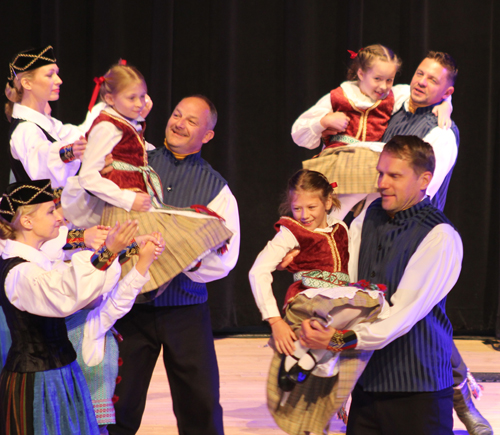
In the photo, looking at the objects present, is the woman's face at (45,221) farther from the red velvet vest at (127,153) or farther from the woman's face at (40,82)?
the woman's face at (40,82)

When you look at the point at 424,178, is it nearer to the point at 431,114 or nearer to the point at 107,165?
the point at 431,114

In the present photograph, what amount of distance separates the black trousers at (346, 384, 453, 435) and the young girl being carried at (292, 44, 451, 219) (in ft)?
3.31

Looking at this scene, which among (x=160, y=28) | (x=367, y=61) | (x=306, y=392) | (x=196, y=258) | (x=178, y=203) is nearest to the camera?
(x=306, y=392)

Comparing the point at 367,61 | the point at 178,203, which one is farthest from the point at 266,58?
the point at 178,203

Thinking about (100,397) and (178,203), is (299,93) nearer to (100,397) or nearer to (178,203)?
(178,203)

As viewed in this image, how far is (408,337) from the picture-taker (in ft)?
7.59

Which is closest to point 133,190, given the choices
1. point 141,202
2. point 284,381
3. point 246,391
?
point 141,202

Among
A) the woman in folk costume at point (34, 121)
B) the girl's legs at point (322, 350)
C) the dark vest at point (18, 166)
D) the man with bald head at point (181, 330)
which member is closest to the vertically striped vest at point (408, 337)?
the girl's legs at point (322, 350)

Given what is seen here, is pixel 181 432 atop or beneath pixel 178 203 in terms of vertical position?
beneath

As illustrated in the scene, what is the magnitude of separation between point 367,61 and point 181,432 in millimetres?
1898

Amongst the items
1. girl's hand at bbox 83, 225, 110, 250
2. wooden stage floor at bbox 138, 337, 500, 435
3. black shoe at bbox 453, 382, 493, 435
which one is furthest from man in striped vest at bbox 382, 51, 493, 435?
girl's hand at bbox 83, 225, 110, 250

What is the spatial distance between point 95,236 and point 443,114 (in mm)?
1831

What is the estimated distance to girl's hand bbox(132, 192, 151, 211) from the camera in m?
2.52

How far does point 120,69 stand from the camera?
263cm
